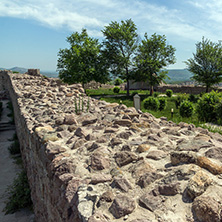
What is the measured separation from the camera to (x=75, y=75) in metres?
21.4

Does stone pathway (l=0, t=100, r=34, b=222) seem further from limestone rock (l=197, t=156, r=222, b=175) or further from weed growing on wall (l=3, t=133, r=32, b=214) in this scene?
limestone rock (l=197, t=156, r=222, b=175)

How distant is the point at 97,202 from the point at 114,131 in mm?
1635

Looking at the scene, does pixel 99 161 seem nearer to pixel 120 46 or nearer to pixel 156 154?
pixel 156 154

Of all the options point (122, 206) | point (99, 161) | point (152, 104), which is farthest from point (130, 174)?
point (152, 104)

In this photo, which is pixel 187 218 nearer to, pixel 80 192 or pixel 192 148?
pixel 80 192

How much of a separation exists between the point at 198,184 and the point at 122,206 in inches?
24.6

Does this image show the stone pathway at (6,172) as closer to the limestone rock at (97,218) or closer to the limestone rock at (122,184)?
the limestone rock at (122,184)

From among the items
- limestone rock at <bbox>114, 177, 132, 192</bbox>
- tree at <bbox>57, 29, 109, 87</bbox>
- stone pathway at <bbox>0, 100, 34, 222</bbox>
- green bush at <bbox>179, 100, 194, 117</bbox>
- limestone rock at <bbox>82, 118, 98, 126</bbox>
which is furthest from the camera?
tree at <bbox>57, 29, 109, 87</bbox>

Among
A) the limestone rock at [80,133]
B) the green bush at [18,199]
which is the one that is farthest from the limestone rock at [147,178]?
the green bush at [18,199]

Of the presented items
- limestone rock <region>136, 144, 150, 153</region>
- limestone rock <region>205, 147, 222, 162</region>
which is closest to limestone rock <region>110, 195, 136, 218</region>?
limestone rock <region>136, 144, 150, 153</region>

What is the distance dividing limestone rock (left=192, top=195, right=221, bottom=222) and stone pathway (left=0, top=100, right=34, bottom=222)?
3909mm

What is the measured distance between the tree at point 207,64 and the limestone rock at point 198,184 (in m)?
22.9

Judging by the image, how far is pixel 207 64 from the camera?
22672mm

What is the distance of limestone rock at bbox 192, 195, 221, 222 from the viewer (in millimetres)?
1398
